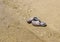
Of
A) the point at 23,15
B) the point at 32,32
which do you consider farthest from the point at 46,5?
the point at 32,32

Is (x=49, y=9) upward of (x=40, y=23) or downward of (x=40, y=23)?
upward

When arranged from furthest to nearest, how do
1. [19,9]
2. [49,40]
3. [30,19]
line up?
[19,9], [30,19], [49,40]

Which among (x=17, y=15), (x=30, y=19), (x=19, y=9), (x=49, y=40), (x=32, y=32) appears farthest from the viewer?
(x=19, y=9)

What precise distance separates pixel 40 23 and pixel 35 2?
2.63ft

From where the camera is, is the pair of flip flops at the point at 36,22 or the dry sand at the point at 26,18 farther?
the pair of flip flops at the point at 36,22

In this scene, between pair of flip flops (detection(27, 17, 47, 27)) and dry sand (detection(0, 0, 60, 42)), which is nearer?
dry sand (detection(0, 0, 60, 42))

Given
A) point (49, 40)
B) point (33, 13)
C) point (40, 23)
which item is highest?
point (33, 13)

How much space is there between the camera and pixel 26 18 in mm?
2688

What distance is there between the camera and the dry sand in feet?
7.47

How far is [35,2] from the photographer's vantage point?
3141 mm

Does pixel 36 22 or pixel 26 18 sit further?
pixel 26 18

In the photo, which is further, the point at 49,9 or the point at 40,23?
the point at 49,9

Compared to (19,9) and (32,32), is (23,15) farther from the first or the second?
(32,32)

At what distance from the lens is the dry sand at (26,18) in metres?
2.28
